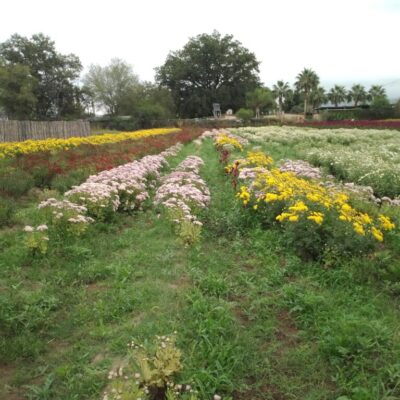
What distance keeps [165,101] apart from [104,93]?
1732 cm

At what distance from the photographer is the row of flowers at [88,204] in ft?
18.5

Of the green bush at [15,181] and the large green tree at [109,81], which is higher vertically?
the large green tree at [109,81]

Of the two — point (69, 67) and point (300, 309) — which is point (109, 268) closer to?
point (300, 309)

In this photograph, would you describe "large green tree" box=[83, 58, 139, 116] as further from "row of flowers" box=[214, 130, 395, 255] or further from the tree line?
"row of flowers" box=[214, 130, 395, 255]

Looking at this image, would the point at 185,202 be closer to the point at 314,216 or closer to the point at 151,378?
the point at 314,216

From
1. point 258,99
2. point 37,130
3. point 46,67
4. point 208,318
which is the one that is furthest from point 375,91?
point 208,318

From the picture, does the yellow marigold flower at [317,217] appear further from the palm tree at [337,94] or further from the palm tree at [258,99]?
the palm tree at [337,94]

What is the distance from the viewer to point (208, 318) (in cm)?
363

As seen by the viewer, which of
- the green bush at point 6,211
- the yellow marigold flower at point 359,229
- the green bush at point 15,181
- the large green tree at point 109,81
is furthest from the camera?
the large green tree at point 109,81

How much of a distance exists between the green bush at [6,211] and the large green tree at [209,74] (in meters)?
63.3

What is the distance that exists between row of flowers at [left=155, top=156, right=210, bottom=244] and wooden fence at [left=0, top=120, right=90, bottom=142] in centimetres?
1231

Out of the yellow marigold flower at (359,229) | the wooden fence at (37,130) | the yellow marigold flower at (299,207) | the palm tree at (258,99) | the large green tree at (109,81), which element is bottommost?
the yellow marigold flower at (359,229)

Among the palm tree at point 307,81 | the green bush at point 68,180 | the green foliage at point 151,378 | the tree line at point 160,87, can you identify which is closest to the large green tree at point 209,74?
the tree line at point 160,87

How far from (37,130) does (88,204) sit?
50.5ft
